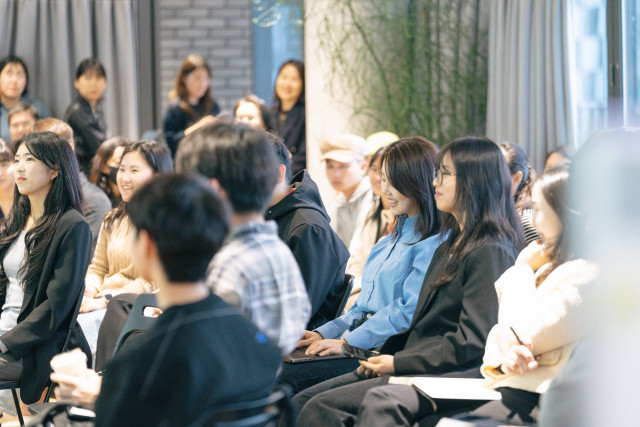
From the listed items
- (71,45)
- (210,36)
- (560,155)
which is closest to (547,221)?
(560,155)

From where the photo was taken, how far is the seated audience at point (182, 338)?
1.46 m

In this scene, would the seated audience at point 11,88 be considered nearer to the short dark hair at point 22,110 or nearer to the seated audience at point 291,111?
the short dark hair at point 22,110

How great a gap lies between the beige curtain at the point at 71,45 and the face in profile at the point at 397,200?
143 inches

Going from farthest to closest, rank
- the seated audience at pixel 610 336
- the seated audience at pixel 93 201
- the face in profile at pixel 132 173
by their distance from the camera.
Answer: the seated audience at pixel 93 201, the face in profile at pixel 132 173, the seated audience at pixel 610 336

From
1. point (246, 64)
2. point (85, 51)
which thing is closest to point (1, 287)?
point (85, 51)

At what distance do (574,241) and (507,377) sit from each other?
39cm

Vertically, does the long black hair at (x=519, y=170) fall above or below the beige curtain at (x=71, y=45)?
below

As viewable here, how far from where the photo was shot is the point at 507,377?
2.08 meters

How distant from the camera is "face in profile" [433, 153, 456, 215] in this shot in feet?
7.84

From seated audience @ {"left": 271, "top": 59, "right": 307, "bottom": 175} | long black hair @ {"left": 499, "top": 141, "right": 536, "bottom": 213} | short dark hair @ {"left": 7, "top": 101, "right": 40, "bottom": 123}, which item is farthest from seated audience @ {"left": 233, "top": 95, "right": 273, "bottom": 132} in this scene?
long black hair @ {"left": 499, "top": 141, "right": 536, "bottom": 213}

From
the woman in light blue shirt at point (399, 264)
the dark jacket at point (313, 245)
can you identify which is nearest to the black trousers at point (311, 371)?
the woman in light blue shirt at point (399, 264)

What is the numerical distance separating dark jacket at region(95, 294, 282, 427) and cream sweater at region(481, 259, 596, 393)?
79cm

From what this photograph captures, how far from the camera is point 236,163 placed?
1660 millimetres

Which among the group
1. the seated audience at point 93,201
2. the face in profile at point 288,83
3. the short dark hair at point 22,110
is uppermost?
the face in profile at point 288,83
